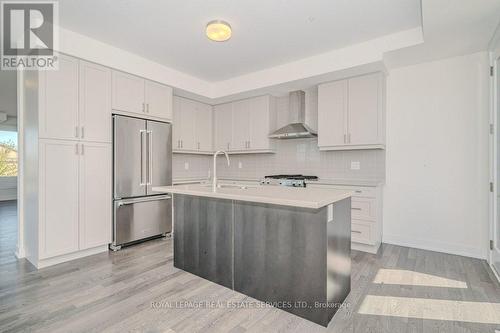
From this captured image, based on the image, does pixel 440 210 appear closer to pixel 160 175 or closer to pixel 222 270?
pixel 222 270

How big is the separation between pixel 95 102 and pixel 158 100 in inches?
36.9

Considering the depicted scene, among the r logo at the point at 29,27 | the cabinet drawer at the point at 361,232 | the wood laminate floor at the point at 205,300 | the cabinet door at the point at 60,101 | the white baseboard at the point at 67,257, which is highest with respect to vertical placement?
the r logo at the point at 29,27

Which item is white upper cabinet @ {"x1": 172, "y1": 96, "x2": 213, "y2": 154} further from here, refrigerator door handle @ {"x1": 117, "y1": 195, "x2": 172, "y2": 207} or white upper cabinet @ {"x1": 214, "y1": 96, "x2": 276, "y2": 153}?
refrigerator door handle @ {"x1": 117, "y1": 195, "x2": 172, "y2": 207}

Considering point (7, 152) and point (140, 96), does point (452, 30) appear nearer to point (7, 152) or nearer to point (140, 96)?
point (140, 96)

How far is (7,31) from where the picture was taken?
2.82m

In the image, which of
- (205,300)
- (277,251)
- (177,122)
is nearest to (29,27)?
(177,122)

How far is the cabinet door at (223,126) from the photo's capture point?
16.6ft

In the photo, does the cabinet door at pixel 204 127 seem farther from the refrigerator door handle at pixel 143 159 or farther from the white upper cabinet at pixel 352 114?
the white upper cabinet at pixel 352 114

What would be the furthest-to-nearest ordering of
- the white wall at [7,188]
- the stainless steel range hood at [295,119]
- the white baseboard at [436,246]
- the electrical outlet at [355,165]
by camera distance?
the white wall at [7,188], the stainless steel range hood at [295,119], the electrical outlet at [355,165], the white baseboard at [436,246]

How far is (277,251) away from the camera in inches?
77.8

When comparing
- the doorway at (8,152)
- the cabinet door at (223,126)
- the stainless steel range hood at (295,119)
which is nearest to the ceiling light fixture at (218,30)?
the stainless steel range hood at (295,119)

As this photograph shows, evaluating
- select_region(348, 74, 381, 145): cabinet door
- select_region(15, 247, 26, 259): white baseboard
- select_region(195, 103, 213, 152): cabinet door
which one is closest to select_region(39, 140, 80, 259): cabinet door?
select_region(15, 247, 26, 259): white baseboard

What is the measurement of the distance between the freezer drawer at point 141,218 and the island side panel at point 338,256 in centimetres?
281

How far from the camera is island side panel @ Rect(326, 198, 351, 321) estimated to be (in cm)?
180
